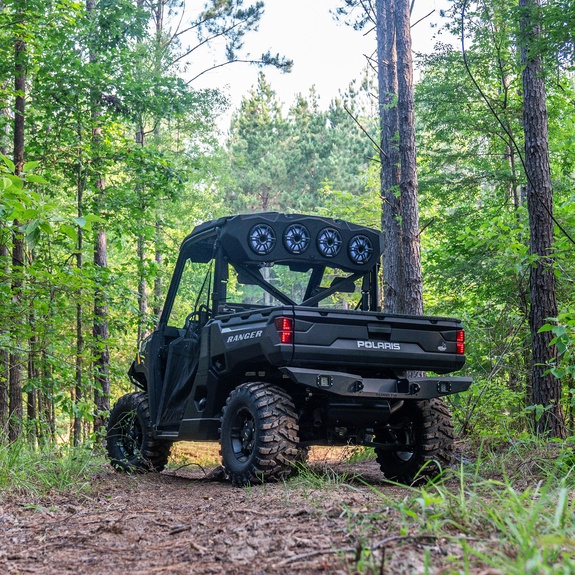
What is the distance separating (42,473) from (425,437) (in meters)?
3.42

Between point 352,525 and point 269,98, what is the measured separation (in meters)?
42.4

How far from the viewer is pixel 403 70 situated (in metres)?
11.4

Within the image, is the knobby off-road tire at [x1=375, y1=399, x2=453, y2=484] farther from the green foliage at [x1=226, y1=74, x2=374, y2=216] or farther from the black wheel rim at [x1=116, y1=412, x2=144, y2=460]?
the green foliage at [x1=226, y1=74, x2=374, y2=216]

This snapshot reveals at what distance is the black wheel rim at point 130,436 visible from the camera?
8.61 meters

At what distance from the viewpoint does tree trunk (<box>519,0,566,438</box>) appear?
9.33m

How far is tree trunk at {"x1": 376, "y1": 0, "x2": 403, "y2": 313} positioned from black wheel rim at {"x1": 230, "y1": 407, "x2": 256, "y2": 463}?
419 cm

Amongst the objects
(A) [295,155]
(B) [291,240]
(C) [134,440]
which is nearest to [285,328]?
(B) [291,240]

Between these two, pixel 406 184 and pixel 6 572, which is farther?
pixel 406 184

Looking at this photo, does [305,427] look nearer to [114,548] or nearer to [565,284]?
[114,548]

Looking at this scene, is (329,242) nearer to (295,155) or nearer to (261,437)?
(261,437)

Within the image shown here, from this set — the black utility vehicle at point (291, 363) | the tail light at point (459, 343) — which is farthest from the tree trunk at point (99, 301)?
the tail light at point (459, 343)

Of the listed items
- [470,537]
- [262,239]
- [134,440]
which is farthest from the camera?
[134,440]

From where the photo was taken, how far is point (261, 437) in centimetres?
615

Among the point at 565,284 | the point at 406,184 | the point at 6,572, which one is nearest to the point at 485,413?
the point at 565,284
